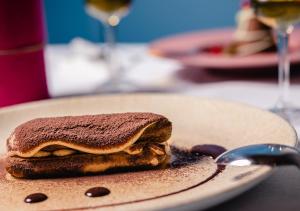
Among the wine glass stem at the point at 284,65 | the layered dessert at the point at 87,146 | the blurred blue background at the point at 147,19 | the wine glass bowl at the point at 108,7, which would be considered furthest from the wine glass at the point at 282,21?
the blurred blue background at the point at 147,19

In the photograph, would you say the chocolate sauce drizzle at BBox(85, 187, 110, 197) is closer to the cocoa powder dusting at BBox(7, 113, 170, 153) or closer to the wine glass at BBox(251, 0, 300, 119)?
the cocoa powder dusting at BBox(7, 113, 170, 153)

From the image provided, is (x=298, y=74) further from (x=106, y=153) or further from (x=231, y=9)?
(x=231, y=9)

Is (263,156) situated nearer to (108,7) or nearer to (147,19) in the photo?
(108,7)

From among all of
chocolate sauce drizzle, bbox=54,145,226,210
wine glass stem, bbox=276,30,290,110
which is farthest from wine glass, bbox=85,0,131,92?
chocolate sauce drizzle, bbox=54,145,226,210

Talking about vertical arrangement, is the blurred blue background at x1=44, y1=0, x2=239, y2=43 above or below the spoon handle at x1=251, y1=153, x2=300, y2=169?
above

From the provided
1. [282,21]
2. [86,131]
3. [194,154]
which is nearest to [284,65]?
[282,21]

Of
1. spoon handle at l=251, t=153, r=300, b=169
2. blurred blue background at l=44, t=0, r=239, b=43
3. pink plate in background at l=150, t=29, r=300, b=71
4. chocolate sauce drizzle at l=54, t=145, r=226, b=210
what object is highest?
blurred blue background at l=44, t=0, r=239, b=43

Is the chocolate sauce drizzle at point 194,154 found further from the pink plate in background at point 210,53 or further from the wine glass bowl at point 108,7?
the wine glass bowl at point 108,7
